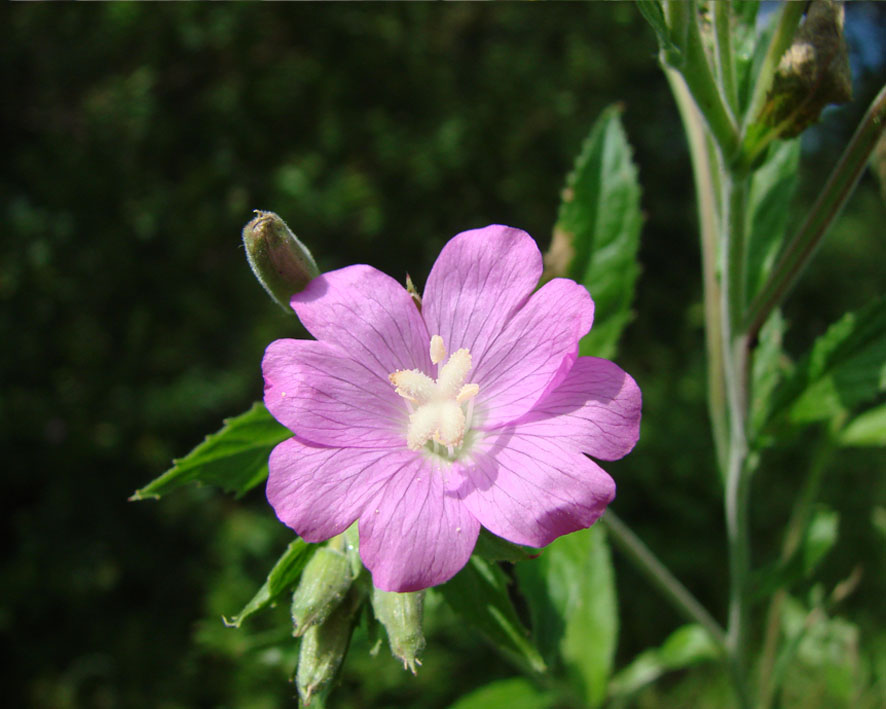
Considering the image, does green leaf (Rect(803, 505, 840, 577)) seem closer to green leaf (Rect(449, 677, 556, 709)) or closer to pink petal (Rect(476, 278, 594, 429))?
green leaf (Rect(449, 677, 556, 709))

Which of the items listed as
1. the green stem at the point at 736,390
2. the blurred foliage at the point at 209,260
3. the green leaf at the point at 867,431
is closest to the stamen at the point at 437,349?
the green stem at the point at 736,390

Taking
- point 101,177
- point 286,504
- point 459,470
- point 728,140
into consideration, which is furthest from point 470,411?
point 101,177

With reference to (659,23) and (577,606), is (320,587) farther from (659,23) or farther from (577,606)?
(659,23)

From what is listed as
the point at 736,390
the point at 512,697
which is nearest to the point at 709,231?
the point at 736,390

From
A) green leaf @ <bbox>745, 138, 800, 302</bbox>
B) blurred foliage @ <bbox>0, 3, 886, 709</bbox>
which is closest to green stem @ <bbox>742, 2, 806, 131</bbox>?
green leaf @ <bbox>745, 138, 800, 302</bbox>

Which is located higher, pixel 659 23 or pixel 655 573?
pixel 659 23

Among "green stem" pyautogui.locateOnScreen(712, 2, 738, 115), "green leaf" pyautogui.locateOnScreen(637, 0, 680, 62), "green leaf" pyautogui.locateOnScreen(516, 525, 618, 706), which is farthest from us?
"green leaf" pyautogui.locateOnScreen(516, 525, 618, 706)

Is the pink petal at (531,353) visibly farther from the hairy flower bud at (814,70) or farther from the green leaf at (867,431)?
the green leaf at (867,431)
